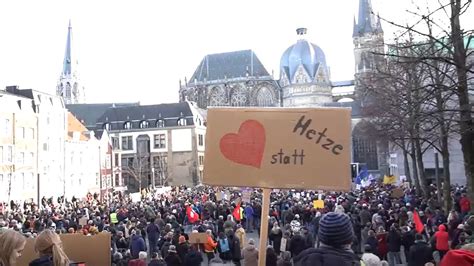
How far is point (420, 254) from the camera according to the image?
11359 mm

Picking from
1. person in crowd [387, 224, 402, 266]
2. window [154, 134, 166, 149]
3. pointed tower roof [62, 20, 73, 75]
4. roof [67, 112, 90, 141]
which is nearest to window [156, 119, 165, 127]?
window [154, 134, 166, 149]

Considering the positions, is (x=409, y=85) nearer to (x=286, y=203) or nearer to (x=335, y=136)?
(x=286, y=203)

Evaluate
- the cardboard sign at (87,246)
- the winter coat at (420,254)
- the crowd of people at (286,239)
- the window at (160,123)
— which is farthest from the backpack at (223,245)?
the window at (160,123)

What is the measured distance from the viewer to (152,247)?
698 inches

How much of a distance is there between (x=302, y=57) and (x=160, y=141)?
1529 inches

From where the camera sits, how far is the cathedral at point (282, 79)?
102 metres

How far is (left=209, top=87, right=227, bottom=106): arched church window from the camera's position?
10719cm

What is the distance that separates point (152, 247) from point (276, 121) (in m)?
13.1

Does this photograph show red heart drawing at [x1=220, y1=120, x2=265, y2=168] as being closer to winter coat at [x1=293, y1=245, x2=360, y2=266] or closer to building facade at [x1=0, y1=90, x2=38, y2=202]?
winter coat at [x1=293, y1=245, x2=360, y2=266]

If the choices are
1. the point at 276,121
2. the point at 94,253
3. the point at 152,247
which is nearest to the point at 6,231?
the point at 276,121

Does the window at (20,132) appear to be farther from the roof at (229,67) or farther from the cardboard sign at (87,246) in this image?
the roof at (229,67)

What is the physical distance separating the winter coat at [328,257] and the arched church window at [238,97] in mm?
102110

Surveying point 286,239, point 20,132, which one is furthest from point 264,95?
point 286,239

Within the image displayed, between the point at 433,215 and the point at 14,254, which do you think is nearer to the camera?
the point at 14,254
